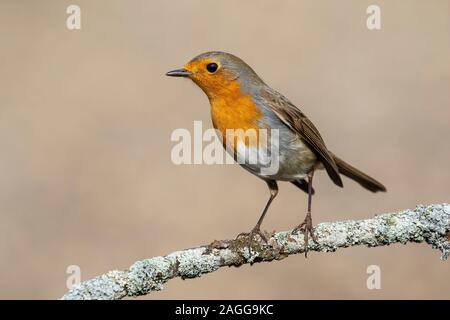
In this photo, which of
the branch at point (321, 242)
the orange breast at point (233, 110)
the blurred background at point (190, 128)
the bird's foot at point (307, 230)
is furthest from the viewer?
the blurred background at point (190, 128)

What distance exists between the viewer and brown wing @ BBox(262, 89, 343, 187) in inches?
192

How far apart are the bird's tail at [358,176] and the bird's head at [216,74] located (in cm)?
88

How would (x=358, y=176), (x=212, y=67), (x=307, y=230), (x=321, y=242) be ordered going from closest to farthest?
(x=321, y=242), (x=307, y=230), (x=212, y=67), (x=358, y=176)

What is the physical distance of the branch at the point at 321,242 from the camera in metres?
3.72

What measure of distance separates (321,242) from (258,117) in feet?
3.52

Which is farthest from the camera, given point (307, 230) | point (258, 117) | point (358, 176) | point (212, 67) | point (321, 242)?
point (358, 176)

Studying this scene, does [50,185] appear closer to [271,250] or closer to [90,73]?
[90,73]

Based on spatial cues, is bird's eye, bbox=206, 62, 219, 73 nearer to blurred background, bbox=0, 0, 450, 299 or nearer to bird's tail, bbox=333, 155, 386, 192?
bird's tail, bbox=333, 155, 386, 192

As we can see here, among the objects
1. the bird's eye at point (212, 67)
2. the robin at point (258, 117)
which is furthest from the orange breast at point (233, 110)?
the bird's eye at point (212, 67)

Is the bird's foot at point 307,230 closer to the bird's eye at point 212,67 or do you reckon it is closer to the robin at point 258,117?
the robin at point 258,117

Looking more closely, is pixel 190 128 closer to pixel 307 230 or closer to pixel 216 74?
pixel 216 74

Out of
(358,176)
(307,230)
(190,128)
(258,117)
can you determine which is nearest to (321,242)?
(307,230)

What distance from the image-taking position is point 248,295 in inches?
274

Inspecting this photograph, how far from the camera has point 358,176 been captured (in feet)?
17.3
